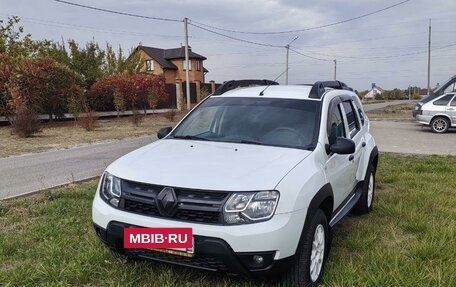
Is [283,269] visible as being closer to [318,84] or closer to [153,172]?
[153,172]

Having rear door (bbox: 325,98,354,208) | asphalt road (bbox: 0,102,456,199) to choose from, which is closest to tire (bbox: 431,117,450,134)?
asphalt road (bbox: 0,102,456,199)

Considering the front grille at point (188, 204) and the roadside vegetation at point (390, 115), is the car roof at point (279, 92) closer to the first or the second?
the front grille at point (188, 204)

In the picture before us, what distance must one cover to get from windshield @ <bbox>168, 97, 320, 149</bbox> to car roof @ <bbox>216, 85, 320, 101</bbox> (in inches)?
3.3

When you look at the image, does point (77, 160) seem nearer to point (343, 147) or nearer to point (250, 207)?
point (343, 147)

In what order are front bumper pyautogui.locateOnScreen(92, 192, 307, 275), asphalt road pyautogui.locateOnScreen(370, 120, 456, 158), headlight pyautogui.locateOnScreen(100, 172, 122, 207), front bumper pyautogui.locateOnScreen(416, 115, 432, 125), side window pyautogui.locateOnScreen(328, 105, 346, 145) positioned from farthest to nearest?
front bumper pyautogui.locateOnScreen(416, 115, 432, 125), asphalt road pyautogui.locateOnScreen(370, 120, 456, 158), side window pyautogui.locateOnScreen(328, 105, 346, 145), headlight pyautogui.locateOnScreen(100, 172, 122, 207), front bumper pyautogui.locateOnScreen(92, 192, 307, 275)

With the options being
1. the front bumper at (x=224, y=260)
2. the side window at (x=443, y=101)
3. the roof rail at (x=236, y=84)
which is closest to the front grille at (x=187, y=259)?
the front bumper at (x=224, y=260)

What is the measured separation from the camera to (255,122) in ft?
13.8

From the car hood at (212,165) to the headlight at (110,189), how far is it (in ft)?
0.18

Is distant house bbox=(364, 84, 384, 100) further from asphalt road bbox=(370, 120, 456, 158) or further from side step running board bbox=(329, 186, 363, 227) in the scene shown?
side step running board bbox=(329, 186, 363, 227)

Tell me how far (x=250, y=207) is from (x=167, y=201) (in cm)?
58

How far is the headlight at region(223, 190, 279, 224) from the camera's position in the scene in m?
2.86

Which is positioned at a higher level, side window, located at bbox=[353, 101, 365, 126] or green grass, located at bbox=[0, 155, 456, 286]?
side window, located at bbox=[353, 101, 365, 126]

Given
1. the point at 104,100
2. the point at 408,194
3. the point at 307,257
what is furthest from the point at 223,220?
the point at 104,100

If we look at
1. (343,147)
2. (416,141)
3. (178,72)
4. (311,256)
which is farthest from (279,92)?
(178,72)
